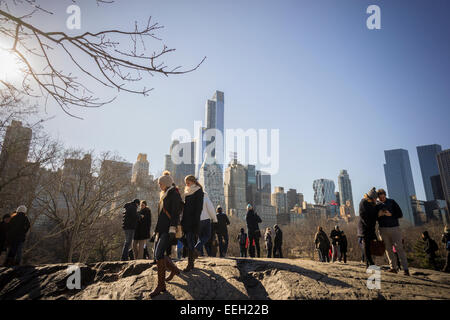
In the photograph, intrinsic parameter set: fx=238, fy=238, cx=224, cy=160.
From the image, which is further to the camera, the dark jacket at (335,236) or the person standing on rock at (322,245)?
the person standing on rock at (322,245)

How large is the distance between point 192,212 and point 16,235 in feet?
19.8

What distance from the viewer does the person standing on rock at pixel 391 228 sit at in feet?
18.0

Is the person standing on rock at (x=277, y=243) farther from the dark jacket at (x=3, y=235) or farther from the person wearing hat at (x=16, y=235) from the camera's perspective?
the dark jacket at (x=3, y=235)

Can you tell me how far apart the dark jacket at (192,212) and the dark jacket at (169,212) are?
1.60ft

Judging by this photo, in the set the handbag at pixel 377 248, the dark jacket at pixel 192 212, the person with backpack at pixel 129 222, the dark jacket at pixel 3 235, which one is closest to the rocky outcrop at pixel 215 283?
the handbag at pixel 377 248

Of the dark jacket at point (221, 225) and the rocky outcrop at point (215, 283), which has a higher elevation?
the dark jacket at point (221, 225)

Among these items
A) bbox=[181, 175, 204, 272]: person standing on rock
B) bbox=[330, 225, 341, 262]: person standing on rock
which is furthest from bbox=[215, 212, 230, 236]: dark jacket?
bbox=[330, 225, 341, 262]: person standing on rock

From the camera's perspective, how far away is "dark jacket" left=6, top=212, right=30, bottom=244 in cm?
692

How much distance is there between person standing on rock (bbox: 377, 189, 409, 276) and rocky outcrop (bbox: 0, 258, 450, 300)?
853 millimetres

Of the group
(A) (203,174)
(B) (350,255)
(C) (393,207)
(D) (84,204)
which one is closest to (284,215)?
(A) (203,174)

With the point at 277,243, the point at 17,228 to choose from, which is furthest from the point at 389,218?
the point at 17,228

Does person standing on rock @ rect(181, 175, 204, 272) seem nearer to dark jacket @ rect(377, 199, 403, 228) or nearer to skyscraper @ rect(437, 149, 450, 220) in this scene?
dark jacket @ rect(377, 199, 403, 228)
